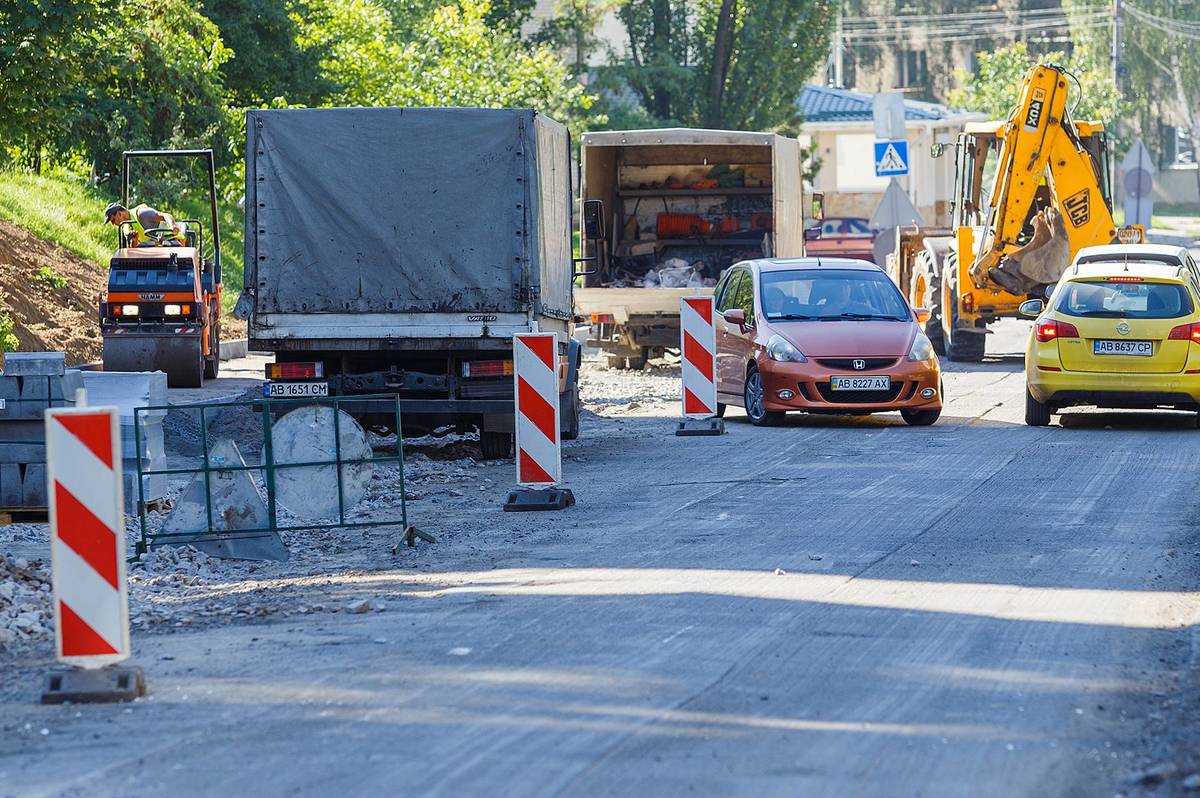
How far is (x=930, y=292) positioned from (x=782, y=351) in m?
11.4

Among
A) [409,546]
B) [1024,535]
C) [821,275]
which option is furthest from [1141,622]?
[821,275]

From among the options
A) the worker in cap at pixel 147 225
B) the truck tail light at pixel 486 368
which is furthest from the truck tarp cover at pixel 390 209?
the worker in cap at pixel 147 225

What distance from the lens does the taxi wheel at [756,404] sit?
727 inches

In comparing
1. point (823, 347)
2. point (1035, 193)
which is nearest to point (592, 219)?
point (823, 347)

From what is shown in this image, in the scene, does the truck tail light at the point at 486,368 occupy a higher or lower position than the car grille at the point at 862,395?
higher

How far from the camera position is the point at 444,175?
53.4 feet

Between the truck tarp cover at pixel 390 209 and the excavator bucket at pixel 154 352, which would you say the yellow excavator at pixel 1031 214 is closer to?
the excavator bucket at pixel 154 352

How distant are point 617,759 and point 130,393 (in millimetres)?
8707

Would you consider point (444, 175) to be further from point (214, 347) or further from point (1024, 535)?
point (214, 347)

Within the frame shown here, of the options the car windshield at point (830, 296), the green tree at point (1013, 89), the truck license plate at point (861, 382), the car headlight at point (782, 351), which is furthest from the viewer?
the green tree at point (1013, 89)

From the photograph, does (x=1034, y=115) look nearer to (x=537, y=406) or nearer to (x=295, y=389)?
(x=295, y=389)

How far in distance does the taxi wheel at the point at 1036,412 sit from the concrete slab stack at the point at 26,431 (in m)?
8.80

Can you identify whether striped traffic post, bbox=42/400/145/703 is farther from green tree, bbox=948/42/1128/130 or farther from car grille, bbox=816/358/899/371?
green tree, bbox=948/42/1128/130

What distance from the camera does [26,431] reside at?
13.1 metres
